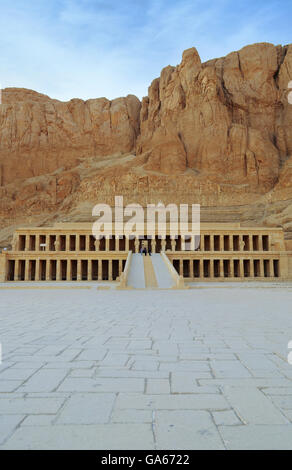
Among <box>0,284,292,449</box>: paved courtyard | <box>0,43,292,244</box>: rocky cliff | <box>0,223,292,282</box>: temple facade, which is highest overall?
<box>0,43,292,244</box>: rocky cliff

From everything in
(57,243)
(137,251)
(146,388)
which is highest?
(57,243)

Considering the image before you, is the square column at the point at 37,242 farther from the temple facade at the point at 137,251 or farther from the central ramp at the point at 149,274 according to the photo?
the central ramp at the point at 149,274

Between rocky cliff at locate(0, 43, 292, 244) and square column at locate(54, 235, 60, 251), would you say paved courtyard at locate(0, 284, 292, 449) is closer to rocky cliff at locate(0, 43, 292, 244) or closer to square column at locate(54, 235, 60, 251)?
square column at locate(54, 235, 60, 251)

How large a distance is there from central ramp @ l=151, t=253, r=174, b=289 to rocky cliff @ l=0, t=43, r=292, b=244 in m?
23.3

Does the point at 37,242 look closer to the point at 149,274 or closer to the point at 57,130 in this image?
the point at 149,274

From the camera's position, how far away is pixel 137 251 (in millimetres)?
34156

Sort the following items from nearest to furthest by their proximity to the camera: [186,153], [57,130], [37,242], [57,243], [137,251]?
1. [57,243]
2. [37,242]
3. [137,251]
4. [186,153]
5. [57,130]

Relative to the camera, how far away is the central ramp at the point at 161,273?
1986 cm

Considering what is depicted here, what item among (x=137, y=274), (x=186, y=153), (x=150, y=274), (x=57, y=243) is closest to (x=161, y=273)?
(x=150, y=274)

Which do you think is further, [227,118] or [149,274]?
[227,118]

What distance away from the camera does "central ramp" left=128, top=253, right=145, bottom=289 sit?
20062 millimetres

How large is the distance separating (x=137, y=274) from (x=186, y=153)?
38.2 metres

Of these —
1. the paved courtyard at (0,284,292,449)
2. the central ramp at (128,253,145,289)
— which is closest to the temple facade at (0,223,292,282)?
the central ramp at (128,253,145,289)

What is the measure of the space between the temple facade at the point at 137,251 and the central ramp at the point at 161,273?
239 centimetres
